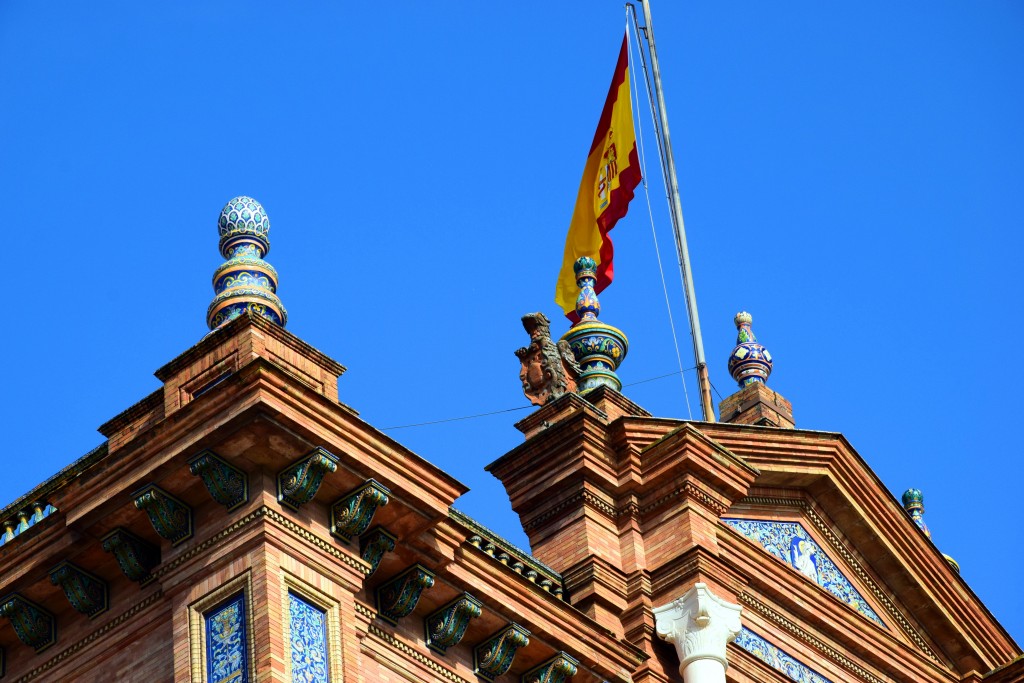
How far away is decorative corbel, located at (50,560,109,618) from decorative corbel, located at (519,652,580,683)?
4322mm

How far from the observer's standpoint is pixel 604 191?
33.8 metres

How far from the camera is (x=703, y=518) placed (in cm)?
2709

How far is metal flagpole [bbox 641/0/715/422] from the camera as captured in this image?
31.1 metres

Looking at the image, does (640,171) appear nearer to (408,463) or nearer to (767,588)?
(767,588)

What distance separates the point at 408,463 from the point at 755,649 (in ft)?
21.0

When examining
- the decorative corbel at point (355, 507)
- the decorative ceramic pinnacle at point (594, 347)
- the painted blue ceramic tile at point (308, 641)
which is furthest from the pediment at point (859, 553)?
the painted blue ceramic tile at point (308, 641)

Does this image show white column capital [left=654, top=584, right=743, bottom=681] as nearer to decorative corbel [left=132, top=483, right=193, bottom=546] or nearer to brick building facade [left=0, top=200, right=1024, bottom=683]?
brick building facade [left=0, top=200, right=1024, bottom=683]

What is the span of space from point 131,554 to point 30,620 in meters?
1.33

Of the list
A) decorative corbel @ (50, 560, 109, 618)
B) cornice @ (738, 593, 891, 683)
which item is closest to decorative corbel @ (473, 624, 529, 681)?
decorative corbel @ (50, 560, 109, 618)

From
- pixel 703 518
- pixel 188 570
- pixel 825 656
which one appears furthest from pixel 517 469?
pixel 188 570

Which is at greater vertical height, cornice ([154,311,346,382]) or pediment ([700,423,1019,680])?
pediment ([700,423,1019,680])

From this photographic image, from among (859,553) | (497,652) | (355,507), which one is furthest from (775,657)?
(355,507)

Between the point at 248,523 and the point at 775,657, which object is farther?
the point at 775,657

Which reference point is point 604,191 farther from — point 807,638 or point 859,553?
point 807,638
